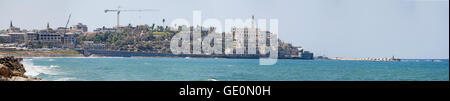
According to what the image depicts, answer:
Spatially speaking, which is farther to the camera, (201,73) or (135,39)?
(135,39)

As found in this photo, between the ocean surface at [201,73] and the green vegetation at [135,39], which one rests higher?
the green vegetation at [135,39]

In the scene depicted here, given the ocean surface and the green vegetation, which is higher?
the green vegetation

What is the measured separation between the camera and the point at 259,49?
362 feet

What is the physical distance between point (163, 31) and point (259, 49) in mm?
39733

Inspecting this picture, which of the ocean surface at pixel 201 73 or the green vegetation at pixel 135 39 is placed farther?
the green vegetation at pixel 135 39

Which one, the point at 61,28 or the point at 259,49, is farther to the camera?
the point at 61,28

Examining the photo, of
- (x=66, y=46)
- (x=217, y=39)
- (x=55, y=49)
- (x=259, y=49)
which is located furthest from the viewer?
(x=217, y=39)

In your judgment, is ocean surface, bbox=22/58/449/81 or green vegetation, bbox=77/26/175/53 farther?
green vegetation, bbox=77/26/175/53

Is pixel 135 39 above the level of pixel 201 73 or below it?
above
